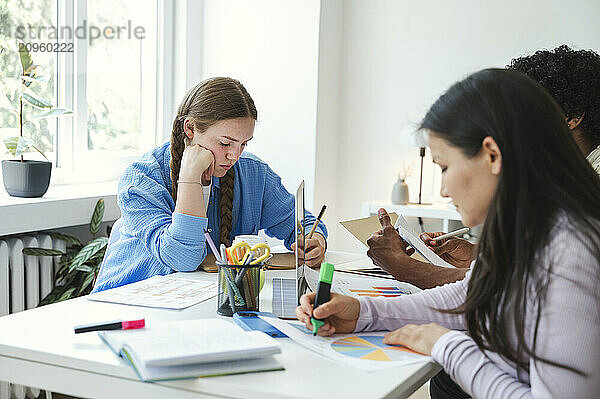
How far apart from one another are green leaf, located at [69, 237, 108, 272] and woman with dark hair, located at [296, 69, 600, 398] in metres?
1.79

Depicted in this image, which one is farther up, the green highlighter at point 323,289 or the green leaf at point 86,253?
A: the green highlighter at point 323,289

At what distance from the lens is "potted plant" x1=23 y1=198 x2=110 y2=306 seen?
2.62 meters

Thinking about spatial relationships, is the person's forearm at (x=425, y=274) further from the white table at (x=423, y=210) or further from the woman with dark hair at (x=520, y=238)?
the white table at (x=423, y=210)

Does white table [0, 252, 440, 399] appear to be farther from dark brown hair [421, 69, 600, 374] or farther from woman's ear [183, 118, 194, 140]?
woman's ear [183, 118, 194, 140]

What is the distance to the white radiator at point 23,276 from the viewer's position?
247 cm

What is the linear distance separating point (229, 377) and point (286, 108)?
8.99 ft

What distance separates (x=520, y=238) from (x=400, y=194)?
2.60 metres

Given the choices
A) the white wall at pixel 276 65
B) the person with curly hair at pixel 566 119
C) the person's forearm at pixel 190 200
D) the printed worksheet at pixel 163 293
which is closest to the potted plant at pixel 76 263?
the person's forearm at pixel 190 200

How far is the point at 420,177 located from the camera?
373cm

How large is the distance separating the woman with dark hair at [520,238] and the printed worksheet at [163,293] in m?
0.57

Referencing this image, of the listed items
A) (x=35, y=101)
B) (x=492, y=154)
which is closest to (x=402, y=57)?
(x=35, y=101)

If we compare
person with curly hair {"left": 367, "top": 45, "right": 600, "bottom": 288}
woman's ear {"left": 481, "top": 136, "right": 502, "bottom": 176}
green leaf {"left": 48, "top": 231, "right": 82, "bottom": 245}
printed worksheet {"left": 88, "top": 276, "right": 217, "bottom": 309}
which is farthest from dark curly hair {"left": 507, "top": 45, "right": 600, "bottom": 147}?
green leaf {"left": 48, "top": 231, "right": 82, "bottom": 245}

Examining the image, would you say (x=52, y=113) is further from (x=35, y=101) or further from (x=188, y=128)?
(x=188, y=128)

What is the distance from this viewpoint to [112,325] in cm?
122
